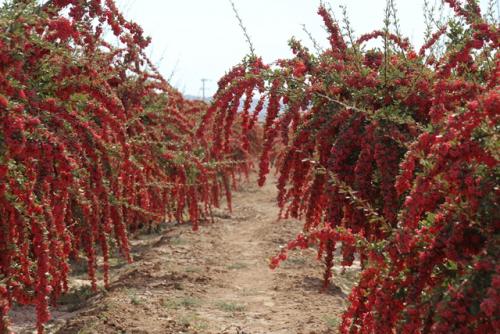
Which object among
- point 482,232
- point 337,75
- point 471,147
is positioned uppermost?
point 337,75

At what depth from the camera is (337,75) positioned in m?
4.77

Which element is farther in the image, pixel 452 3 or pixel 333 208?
pixel 452 3

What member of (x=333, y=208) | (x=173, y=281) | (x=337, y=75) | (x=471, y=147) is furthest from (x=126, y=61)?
(x=471, y=147)

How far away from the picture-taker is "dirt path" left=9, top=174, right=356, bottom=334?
565cm

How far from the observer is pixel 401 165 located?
2.72 meters

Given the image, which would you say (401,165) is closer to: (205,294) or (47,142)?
(47,142)

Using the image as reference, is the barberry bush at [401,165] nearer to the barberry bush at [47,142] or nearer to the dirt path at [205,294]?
the barberry bush at [47,142]

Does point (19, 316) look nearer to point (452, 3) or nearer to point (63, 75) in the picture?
point (63, 75)

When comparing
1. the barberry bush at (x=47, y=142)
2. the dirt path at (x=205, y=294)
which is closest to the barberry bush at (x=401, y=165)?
the barberry bush at (x=47, y=142)

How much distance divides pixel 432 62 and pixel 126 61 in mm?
5144

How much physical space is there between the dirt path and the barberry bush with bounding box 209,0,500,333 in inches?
50.1

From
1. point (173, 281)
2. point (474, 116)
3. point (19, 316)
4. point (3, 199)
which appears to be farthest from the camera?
point (173, 281)

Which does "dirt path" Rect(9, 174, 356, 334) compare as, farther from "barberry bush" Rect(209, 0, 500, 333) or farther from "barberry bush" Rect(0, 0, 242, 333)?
"barberry bush" Rect(209, 0, 500, 333)

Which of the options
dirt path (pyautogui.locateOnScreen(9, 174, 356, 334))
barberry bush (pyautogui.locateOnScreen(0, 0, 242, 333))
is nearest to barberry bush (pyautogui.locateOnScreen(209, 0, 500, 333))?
barberry bush (pyautogui.locateOnScreen(0, 0, 242, 333))
